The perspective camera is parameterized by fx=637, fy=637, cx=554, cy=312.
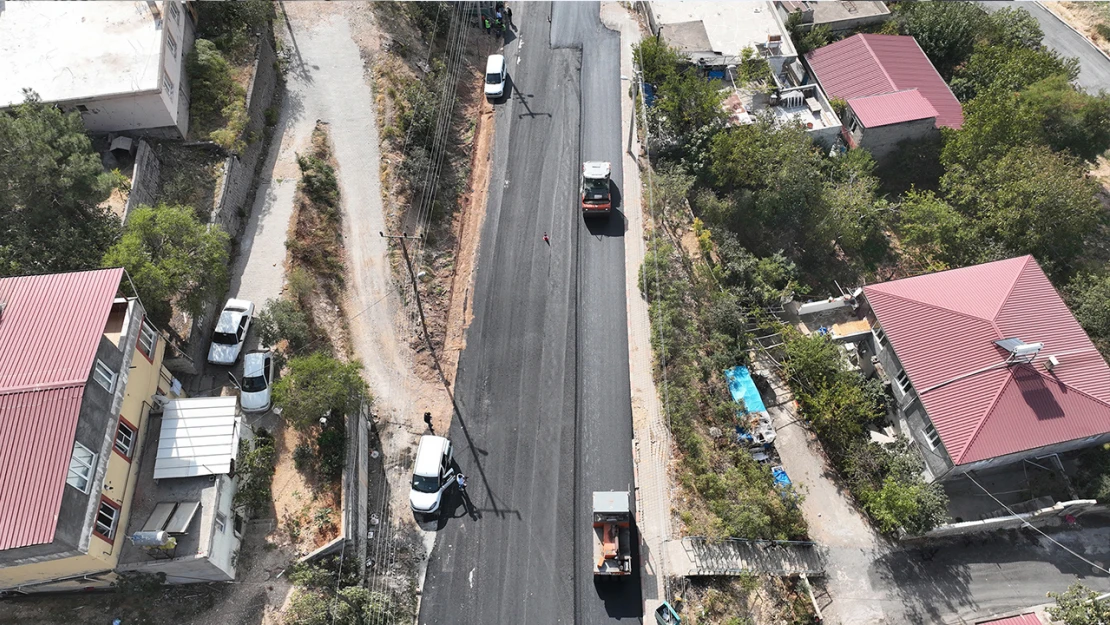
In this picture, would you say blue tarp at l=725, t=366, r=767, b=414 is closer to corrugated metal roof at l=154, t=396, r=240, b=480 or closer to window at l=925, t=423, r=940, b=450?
window at l=925, t=423, r=940, b=450

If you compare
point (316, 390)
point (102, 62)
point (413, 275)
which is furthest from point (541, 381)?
point (102, 62)

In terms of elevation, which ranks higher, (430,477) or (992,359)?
(992,359)

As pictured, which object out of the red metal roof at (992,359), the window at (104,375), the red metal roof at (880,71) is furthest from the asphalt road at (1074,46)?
the window at (104,375)

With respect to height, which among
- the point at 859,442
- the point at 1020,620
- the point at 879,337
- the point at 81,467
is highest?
the point at 879,337

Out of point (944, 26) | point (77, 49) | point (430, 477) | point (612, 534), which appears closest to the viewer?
point (612, 534)

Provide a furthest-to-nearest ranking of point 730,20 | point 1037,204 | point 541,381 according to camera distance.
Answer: point 730,20 → point 1037,204 → point 541,381

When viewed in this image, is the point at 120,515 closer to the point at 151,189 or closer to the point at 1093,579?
the point at 151,189

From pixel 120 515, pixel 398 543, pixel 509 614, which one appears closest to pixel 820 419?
pixel 509 614

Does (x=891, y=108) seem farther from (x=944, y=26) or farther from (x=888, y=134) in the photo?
(x=944, y=26)
